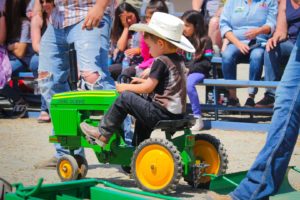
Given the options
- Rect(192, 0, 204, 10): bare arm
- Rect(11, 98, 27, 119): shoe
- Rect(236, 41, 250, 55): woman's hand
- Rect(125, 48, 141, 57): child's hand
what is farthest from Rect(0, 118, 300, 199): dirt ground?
Rect(192, 0, 204, 10): bare arm

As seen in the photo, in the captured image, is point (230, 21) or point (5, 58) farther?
point (5, 58)

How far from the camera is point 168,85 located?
5.82 meters

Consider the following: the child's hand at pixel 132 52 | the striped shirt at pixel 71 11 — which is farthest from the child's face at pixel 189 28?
the striped shirt at pixel 71 11

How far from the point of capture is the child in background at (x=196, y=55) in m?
9.45

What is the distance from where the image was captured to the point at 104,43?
20.8ft

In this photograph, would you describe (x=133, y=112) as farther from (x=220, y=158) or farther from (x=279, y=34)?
(x=279, y=34)

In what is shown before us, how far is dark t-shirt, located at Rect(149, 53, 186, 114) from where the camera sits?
19.0 ft

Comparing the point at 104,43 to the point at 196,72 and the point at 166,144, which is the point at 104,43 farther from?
the point at 196,72

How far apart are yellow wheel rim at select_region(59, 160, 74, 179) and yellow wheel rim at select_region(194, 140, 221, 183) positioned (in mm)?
1050

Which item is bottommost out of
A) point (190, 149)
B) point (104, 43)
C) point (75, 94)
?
point (190, 149)

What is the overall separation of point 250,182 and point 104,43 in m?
2.40

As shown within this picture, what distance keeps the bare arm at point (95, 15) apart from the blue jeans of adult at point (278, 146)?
2137mm

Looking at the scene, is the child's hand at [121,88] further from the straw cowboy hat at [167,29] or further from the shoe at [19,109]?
the shoe at [19,109]

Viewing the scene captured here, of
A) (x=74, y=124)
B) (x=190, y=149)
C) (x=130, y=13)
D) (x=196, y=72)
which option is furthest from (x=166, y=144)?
(x=130, y=13)
